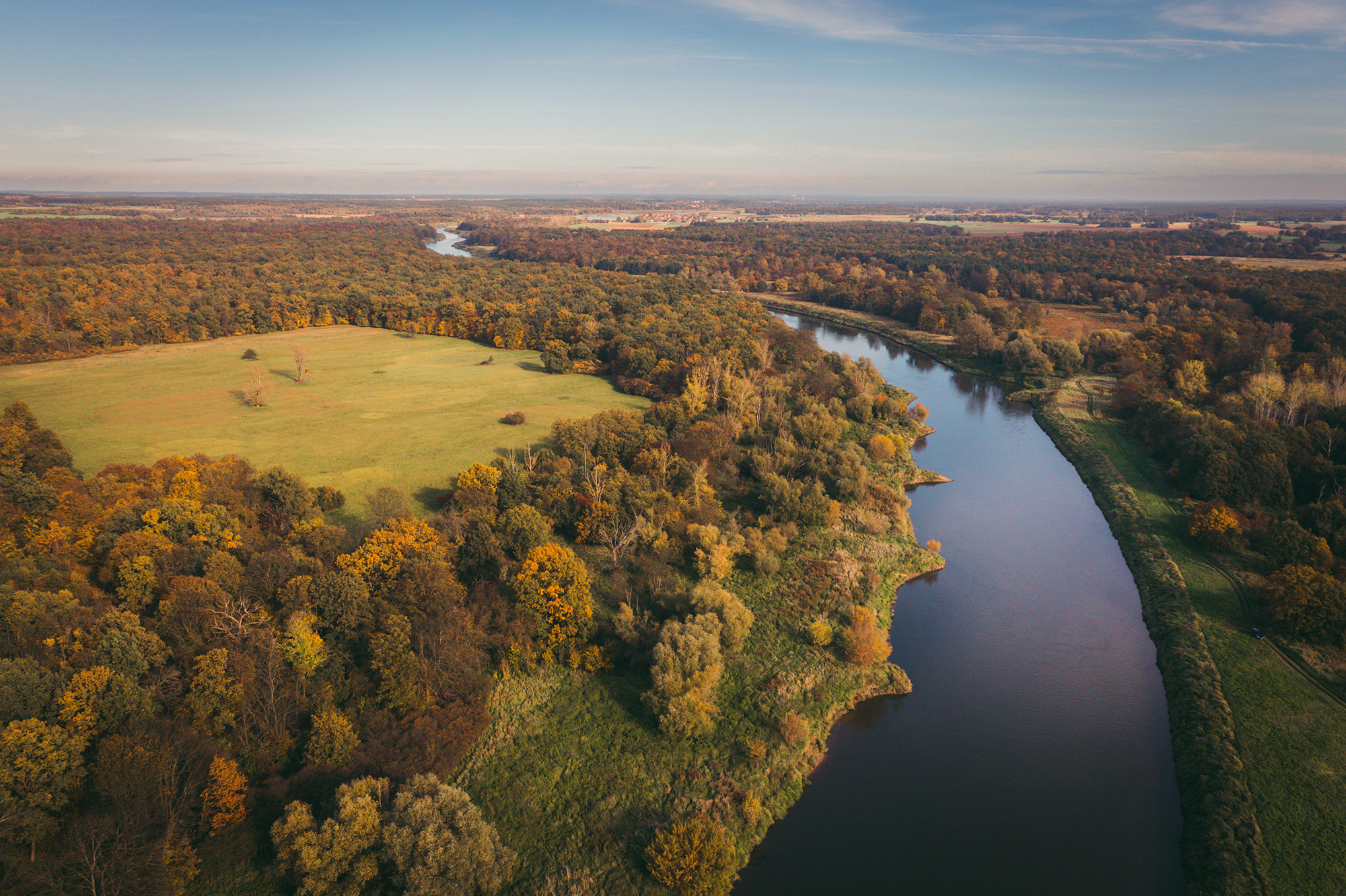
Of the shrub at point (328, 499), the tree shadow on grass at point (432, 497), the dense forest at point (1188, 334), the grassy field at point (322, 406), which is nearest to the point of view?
the shrub at point (328, 499)

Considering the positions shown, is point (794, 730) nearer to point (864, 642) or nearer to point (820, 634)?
point (820, 634)

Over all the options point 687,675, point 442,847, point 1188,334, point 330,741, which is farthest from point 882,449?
point 1188,334

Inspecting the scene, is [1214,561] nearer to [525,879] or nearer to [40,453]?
[525,879]

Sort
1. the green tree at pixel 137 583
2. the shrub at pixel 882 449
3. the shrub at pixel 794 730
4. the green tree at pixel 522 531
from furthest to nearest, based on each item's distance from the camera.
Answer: the shrub at pixel 882 449 → the green tree at pixel 522 531 → the green tree at pixel 137 583 → the shrub at pixel 794 730

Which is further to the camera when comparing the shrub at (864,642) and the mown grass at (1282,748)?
the shrub at (864,642)

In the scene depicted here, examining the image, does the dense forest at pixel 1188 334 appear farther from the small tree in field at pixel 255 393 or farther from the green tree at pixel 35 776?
the small tree in field at pixel 255 393

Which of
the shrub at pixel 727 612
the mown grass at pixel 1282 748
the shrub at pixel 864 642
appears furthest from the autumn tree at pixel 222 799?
the mown grass at pixel 1282 748
